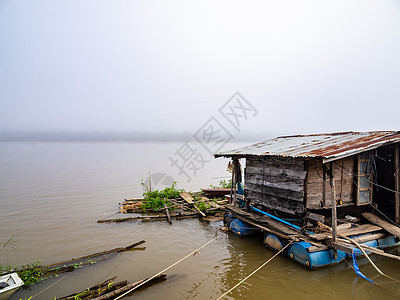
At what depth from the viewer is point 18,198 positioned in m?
16.8

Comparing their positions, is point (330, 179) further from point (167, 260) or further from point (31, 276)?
point (31, 276)

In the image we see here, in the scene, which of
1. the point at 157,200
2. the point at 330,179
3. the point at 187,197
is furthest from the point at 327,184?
the point at 157,200

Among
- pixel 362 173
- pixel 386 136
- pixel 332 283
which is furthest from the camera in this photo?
pixel 362 173

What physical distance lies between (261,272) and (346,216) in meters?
4.22

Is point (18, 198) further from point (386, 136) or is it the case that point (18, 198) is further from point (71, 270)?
point (386, 136)

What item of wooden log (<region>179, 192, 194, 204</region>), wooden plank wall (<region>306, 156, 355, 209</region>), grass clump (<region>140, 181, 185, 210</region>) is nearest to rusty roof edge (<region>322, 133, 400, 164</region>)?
wooden plank wall (<region>306, 156, 355, 209</region>)

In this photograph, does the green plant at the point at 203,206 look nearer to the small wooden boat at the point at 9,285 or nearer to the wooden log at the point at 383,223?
the wooden log at the point at 383,223

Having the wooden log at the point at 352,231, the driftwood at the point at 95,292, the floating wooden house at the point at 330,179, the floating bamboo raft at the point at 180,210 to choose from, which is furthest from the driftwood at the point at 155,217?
the wooden log at the point at 352,231

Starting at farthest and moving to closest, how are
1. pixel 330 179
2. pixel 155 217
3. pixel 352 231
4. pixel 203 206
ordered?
pixel 203 206
pixel 155 217
pixel 352 231
pixel 330 179

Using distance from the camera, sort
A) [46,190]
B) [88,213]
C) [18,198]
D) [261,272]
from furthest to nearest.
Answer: [46,190]
[18,198]
[88,213]
[261,272]

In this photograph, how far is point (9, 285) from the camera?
547cm

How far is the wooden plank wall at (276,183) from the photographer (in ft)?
26.0

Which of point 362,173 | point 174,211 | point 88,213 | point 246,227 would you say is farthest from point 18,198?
point 362,173

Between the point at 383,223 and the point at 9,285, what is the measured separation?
36.3 feet
